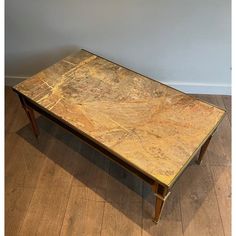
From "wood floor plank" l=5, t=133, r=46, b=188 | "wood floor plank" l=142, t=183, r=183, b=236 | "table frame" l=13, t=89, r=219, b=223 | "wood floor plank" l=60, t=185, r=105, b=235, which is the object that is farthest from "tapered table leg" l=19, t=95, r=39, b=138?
"wood floor plank" l=142, t=183, r=183, b=236

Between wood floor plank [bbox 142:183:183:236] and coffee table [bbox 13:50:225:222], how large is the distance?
5 cm

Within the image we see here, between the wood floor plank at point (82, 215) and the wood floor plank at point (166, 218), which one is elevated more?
the wood floor plank at point (82, 215)

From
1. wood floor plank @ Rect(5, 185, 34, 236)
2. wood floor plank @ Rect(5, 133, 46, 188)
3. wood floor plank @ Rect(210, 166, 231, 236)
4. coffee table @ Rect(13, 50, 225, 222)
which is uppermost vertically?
coffee table @ Rect(13, 50, 225, 222)

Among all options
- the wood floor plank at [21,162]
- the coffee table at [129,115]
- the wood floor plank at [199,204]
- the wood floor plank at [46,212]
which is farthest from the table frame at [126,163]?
the wood floor plank at [46,212]

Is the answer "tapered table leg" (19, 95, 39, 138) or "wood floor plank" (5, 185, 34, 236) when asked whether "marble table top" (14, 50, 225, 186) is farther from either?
"wood floor plank" (5, 185, 34, 236)

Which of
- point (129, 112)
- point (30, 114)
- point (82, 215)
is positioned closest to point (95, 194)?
point (82, 215)

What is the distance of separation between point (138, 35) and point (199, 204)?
3.93 ft

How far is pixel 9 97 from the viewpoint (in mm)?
2145

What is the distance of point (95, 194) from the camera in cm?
146

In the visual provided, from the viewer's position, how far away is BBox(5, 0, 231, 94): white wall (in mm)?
1687

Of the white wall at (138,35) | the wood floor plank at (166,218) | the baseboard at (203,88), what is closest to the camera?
the wood floor plank at (166,218)

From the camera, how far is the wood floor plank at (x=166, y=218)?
1.30m

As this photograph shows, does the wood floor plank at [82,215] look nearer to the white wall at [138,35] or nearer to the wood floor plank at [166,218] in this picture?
the wood floor plank at [166,218]

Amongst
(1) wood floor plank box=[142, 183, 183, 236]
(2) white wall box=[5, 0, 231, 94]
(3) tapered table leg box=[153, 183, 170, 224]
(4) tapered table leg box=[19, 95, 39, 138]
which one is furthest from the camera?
(2) white wall box=[5, 0, 231, 94]
